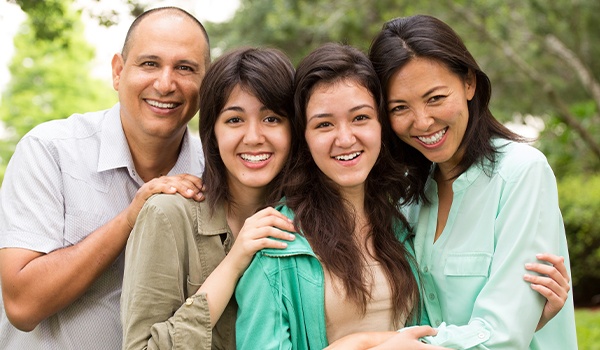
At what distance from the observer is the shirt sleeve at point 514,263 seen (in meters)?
2.71

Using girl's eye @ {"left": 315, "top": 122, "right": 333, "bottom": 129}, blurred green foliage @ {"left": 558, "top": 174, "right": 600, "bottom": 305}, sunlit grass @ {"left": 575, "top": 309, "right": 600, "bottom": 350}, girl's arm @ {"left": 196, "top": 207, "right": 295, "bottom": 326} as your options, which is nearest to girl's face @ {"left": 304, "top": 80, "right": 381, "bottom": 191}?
girl's eye @ {"left": 315, "top": 122, "right": 333, "bottom": 129}

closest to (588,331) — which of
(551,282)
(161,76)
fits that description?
(551,282)

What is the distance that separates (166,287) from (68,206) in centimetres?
85

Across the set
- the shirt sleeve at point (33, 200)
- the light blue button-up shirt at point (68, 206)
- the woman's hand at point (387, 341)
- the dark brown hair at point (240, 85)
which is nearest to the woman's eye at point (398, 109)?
the dark brown hair at point (240, 85)

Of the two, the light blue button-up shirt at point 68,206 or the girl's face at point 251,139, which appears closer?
the girl's face at point 251,139

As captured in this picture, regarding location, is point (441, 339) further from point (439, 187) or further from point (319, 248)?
point (439, 187)

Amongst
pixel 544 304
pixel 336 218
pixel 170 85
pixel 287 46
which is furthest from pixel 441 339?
pixel 287 46

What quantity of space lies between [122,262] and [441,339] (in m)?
1.55

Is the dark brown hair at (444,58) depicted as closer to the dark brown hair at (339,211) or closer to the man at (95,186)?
the dark brown hair at (339,211)

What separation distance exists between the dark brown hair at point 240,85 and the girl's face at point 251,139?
1.4 inches

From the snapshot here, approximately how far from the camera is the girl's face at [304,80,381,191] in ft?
9.43

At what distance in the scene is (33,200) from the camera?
3.22 m

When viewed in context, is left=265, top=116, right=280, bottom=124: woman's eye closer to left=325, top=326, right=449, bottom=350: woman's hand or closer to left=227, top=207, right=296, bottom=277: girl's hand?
left=227, top=207, right=296, bottom=277: girl's hand

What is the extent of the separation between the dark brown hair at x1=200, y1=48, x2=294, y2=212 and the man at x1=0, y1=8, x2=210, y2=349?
0.11 m
